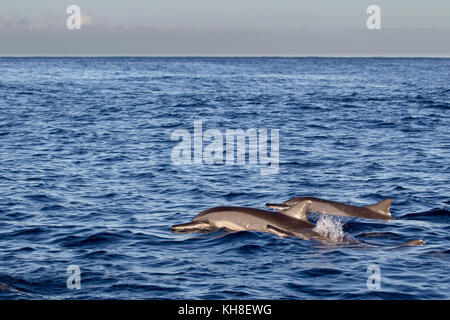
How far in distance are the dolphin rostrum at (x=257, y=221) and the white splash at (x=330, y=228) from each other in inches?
9.6

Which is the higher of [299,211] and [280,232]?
[299,211]

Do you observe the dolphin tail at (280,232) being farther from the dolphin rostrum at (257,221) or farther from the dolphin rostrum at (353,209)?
the dolphin rostrum at (353,209)

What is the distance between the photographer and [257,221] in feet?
Answer: 57.6

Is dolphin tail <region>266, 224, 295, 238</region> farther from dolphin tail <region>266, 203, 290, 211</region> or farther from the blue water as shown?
dolphin tail <region>266, 203, 290, 211</region>

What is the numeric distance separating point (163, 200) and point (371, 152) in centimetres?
1358

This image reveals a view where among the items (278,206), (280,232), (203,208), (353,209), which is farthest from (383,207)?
(203,208)

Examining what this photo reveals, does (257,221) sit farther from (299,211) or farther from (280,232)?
(299,211)

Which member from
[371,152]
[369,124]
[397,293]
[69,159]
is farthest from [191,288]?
[369,124]

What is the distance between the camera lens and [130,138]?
124ft

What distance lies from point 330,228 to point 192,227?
3785 mm

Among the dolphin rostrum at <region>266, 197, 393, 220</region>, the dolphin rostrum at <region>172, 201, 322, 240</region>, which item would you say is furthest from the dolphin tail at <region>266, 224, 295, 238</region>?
the dolphin rostrum at <region>266, 197, 393, 220</region>

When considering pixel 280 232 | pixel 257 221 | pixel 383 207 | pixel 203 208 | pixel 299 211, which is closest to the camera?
pixel 280 232

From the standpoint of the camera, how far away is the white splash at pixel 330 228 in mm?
16961

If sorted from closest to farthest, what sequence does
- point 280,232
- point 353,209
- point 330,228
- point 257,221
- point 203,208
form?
1. point 280,232
2. point 257,221
3. point 330,228
4. point 353,209
5. point 203,208
